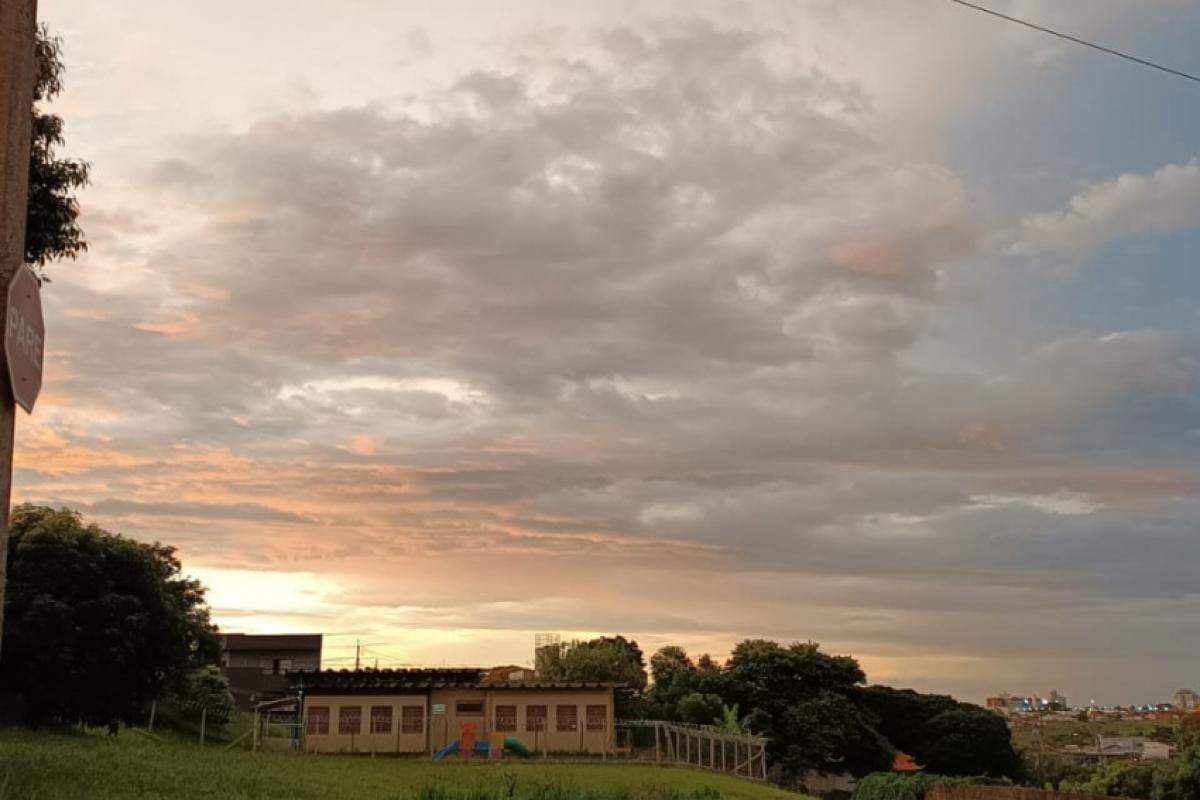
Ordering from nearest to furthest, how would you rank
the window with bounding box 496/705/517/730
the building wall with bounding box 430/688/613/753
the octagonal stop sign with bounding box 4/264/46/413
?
the octagonal stop sign with bounding box 4/264/46/413 < the building wall with bounding box 430/688/613/753 < the window with bounding box 496/705/517/730

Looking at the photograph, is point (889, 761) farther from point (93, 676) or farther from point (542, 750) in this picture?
point (93, 676)

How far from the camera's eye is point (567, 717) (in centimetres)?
5231

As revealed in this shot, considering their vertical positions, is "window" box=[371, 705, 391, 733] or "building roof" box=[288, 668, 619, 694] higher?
"building roof" box=[288, 668, 619, 694]

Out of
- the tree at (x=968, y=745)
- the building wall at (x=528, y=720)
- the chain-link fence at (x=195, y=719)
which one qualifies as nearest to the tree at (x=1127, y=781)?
the tree at (x=968, y=745)

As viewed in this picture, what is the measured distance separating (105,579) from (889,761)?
157ft

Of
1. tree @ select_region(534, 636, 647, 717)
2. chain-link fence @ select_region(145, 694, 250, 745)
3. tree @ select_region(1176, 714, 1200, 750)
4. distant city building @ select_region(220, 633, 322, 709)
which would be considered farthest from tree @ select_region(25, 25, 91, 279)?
distant city building @ select_region(220, 633, 322, 709)

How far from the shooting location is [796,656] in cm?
7312

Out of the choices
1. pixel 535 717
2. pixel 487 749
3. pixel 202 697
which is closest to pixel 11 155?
pixel 487 749

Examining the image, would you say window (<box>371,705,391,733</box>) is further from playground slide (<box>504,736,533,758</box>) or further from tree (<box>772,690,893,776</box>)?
tree (<box>772,690,893,776</box>)

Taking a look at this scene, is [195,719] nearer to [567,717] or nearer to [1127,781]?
[567,717]

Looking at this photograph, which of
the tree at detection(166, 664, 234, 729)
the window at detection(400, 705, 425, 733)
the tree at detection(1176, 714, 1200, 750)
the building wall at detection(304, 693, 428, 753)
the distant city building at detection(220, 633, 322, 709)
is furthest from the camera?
the distant city building at detection(220, 633, 322, 709)

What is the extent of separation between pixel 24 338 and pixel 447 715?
159 feet

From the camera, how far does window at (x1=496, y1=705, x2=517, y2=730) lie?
52.2 m

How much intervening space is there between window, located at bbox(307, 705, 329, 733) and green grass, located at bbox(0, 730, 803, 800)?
1076 cm
